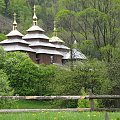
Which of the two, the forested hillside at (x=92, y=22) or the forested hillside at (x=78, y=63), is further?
the forested hillside at (x=92, y=22)

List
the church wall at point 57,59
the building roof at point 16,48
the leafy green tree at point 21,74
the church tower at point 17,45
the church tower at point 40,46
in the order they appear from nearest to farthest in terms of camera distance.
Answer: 1. the leafy green tree at point 21,74
2. the building roof at point 16,48
3. the church tower at point 17,45
4. the church tower at point 40,46
5. the church wall at point 57,59

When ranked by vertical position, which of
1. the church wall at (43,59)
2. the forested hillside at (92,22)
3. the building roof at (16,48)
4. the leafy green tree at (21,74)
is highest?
the forested hillside at (92,22)

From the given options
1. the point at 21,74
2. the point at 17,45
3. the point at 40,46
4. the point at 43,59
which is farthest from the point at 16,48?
the point at 21,74

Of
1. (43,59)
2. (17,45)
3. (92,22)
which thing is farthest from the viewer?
(43,59)

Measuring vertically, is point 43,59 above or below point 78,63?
above

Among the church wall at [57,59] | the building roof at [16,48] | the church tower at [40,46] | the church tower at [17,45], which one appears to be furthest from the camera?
the church wall at [57,59]

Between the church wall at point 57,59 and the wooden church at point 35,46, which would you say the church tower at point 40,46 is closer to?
the wooden church at point 35,46

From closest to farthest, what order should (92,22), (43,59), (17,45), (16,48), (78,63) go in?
(78,63), (92,22), (16,48), (17,45), (43,59)

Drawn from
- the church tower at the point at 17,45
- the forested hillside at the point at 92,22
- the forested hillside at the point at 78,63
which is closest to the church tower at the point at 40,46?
the church tower at the point at 17,45

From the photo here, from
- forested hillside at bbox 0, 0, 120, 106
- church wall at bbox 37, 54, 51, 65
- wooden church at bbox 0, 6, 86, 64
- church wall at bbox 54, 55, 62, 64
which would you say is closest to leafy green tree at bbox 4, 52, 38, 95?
forested hillside at bbox 0, 0, 120, 106

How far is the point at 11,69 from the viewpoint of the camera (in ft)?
122

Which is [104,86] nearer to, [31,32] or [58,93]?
[58,93]

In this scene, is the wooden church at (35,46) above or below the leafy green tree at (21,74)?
above

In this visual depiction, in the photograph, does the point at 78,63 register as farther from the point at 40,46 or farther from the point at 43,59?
the point at 43,59
